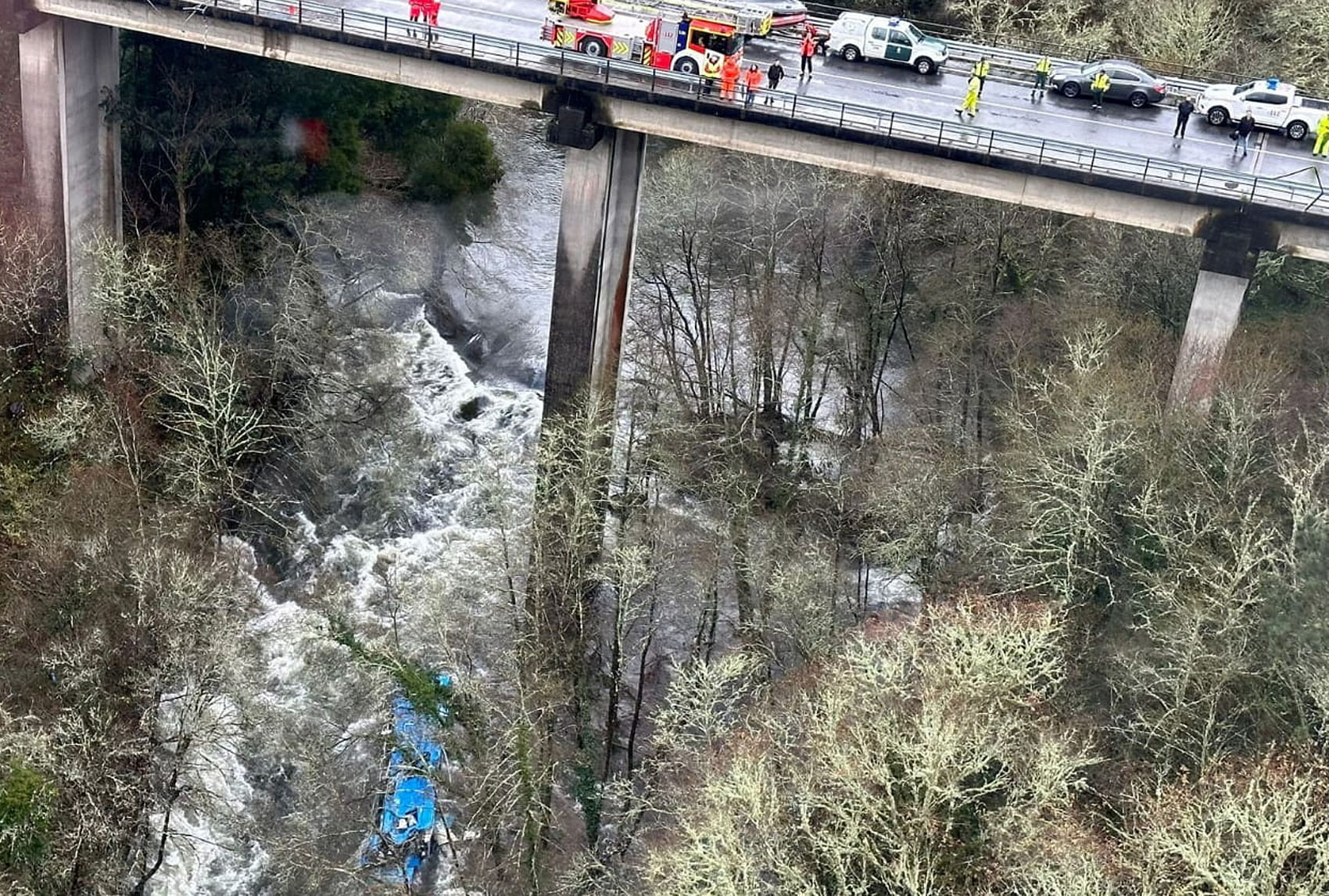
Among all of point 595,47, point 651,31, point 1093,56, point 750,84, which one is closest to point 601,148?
point 595,47

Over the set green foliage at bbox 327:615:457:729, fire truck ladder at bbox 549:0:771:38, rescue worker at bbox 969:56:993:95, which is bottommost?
green foliage at bbox 327:615:457:729

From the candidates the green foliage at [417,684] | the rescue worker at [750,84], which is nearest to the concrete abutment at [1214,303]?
the rescue worker at [750,84]

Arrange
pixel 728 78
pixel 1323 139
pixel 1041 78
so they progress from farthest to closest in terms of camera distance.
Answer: pixel 1041 78 < pixel 728 78 < pixel 1323 139

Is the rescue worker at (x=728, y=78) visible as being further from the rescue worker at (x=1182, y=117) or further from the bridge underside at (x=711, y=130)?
the rescue worker at (x=1182, y=117)

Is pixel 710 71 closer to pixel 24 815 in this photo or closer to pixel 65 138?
pixel 65 138

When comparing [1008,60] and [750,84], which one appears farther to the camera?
[1008,60]

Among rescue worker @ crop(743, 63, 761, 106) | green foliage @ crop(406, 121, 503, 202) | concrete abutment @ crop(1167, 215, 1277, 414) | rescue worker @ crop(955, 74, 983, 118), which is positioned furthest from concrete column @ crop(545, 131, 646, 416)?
concrete abutment @ crop(1167, 215, 1277, 414)

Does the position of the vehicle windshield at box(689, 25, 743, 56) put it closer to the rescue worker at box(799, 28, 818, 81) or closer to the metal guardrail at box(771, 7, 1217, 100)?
the rescue worker at box(799, 28, 818, 81)
